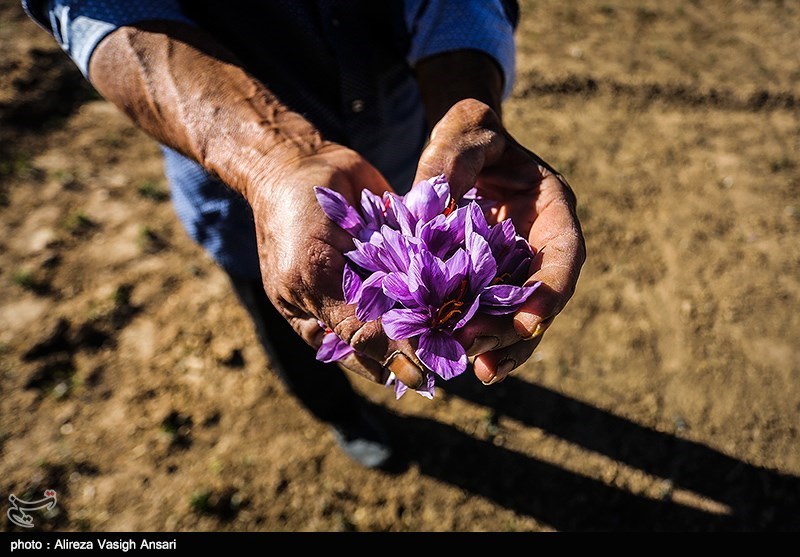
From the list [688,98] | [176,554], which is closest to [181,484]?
[176,554]

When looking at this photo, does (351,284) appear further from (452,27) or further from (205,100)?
(452,27)

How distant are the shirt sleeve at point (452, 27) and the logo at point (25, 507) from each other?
2.98m

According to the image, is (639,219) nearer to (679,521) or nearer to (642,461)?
(642,461)

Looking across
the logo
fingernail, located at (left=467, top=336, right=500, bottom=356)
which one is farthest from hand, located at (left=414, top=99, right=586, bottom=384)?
the logo

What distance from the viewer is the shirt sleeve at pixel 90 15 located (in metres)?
1.65

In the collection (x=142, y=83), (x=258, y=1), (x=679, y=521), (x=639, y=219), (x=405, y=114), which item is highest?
(x=258, y=1)

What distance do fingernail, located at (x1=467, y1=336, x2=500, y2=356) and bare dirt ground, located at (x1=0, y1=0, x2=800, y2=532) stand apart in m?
1.87

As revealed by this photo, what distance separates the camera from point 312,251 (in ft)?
4.80

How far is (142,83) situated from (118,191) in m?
3.14

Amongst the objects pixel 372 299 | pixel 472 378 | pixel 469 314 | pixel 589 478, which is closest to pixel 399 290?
pixel 372 299

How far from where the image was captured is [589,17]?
5.81 m

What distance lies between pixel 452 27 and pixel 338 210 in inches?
32.5

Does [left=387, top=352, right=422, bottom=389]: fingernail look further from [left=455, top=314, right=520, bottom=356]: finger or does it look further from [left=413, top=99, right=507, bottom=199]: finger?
[left=413, top=99, right=507, bottom=199]: finger

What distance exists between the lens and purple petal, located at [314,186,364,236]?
1.46 metres
